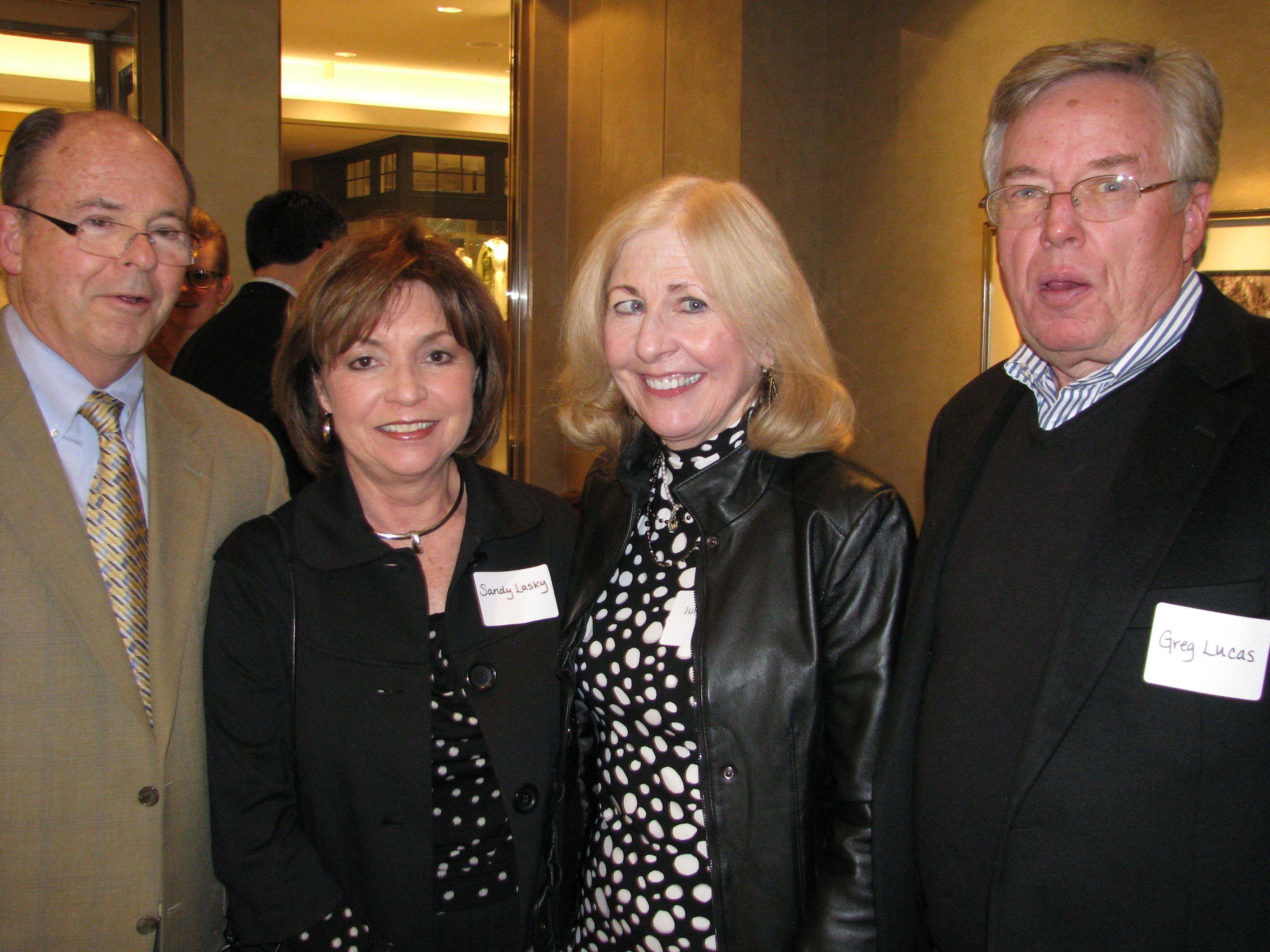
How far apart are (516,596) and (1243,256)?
240 cm

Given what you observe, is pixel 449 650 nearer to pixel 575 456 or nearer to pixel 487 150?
pixel 575 456

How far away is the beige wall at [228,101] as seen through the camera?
5.10 m

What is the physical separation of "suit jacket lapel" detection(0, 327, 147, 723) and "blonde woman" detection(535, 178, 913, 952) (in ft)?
2.64

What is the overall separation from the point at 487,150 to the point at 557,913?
A: 20.4 ft

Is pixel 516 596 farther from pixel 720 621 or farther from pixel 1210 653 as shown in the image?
pixel 1210 653

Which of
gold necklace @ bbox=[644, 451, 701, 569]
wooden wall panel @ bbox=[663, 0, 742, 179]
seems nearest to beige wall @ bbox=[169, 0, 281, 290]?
wooden wall panel @ bbox=[663, 0, 742, 179]

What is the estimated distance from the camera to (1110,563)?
1.28m

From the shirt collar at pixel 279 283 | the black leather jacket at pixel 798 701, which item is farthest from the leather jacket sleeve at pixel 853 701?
the shirt collar at pixel 279 283

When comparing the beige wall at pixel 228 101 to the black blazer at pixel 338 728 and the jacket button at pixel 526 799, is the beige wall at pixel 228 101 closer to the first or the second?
the black blazer at pixel 338 728

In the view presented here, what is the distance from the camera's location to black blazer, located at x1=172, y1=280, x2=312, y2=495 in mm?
3414

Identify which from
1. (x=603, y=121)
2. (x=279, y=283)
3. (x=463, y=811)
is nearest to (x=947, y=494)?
(x=463, y=811)

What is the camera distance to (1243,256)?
8.96 ft

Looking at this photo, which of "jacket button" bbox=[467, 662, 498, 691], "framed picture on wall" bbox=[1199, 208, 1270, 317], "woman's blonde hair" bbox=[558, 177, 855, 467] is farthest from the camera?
"framed picture on wall" bbox=[1199, 208, 1270, 317]

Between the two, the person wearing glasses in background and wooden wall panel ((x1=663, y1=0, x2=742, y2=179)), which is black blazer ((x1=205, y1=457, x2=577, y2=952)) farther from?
the person wearing glasses in background
